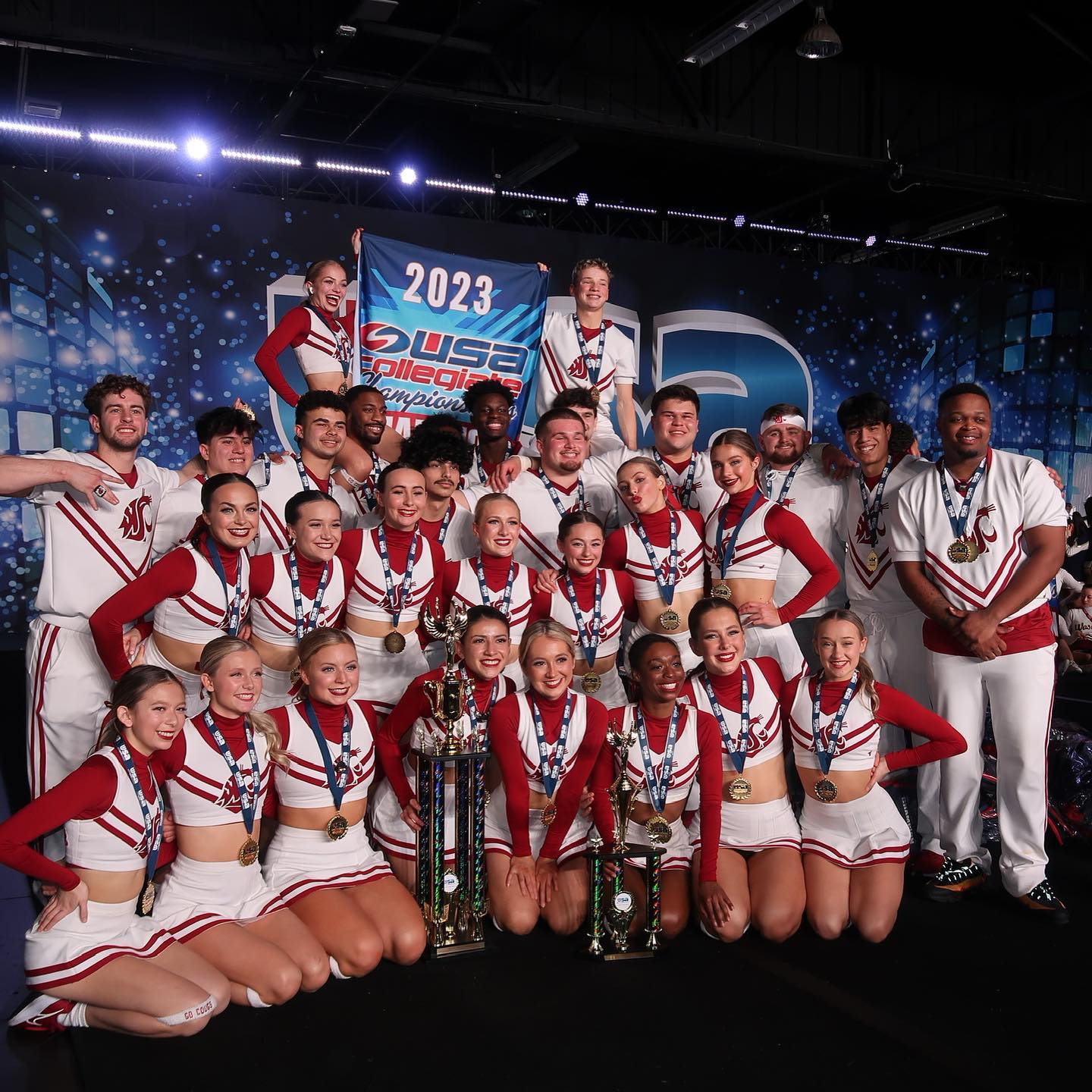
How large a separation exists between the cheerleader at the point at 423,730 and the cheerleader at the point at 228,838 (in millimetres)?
537

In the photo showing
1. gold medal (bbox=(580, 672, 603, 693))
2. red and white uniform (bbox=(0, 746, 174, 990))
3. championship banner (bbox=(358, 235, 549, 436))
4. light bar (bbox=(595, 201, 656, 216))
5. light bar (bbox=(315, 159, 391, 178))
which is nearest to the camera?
red and white uniform (bbox=(0, 746, 174, 990))

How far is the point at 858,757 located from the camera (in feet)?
13.3

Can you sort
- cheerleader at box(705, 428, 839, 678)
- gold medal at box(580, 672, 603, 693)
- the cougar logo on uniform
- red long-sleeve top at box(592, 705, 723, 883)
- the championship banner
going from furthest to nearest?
the championship banner < cheerleader at box(705, 428, 839, 678) < gold medal at box(580, 672, 603, 693) < the cougar logo on uniform < red long-sleeve top at box(592, 705, 723, 883)

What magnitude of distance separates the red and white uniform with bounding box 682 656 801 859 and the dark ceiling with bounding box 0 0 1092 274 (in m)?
6.40

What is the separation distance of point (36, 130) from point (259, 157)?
6.63ft

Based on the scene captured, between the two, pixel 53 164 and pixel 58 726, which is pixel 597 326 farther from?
pixel 53 164

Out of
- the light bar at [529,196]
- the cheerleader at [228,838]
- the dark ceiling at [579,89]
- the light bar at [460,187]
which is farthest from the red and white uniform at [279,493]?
the light bar at [529,196]

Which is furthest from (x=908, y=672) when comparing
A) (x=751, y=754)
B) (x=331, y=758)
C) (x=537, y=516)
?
(x=331, y=758)

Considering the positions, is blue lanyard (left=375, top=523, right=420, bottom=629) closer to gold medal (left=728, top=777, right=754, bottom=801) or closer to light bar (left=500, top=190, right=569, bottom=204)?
gold medal (left=728, top=777, right=754, bottom=801)

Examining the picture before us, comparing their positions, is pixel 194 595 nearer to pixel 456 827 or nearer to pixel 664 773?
pixel 456 827

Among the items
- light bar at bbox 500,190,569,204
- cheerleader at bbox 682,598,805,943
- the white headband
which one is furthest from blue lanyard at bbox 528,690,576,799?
light bar at bbox 500,190,569,204

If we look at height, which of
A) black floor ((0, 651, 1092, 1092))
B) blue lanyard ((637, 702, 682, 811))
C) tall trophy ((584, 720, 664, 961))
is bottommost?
black floor ((0, 651, 1092, 1092))

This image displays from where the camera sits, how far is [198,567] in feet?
13.2

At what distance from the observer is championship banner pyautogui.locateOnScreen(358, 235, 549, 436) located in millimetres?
6664
